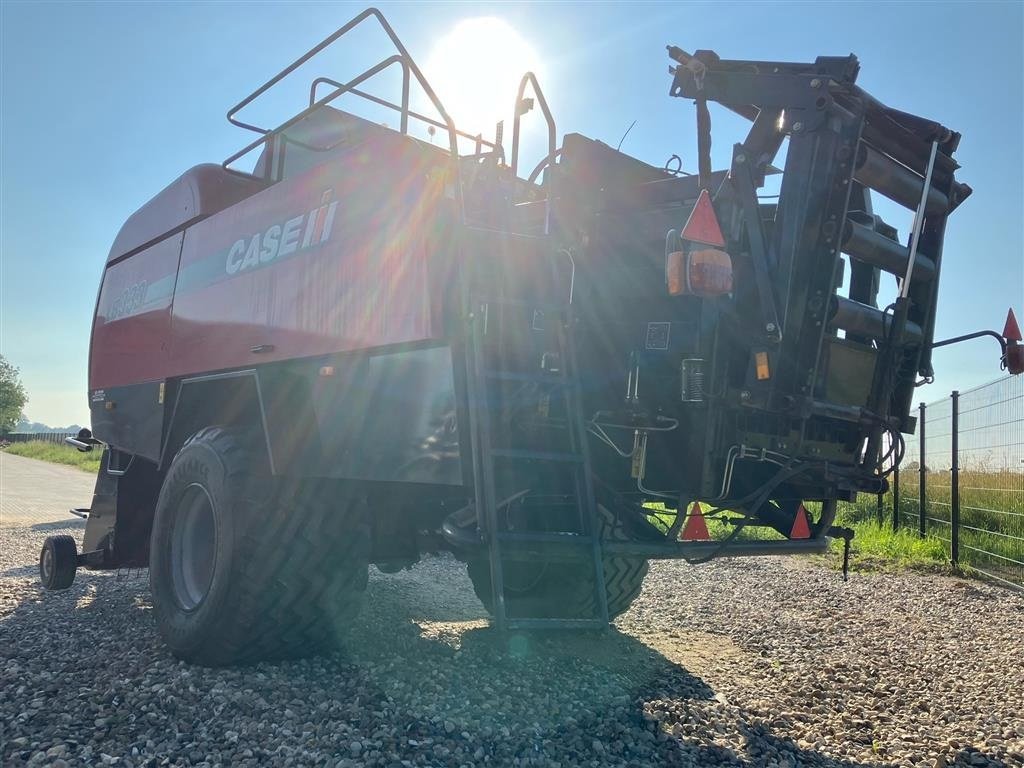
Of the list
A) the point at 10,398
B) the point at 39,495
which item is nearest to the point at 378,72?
the point at 39,495

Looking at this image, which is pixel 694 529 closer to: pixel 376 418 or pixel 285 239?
pixel 376 418

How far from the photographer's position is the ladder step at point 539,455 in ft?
11.2

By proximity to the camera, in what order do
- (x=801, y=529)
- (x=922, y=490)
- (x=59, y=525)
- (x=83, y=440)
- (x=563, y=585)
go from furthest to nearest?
(x=59, y=525)
(x=922, y=490)
(x=83, y=440)
(x=563, y=585)
(x=801, y=529)

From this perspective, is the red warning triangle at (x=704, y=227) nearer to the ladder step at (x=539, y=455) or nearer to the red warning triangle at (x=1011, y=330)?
the ladder step at (x=539, y=455)

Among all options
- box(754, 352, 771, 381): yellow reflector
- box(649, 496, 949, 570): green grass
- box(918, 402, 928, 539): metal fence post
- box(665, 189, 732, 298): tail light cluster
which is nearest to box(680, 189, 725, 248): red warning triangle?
box(665, 189, 732, 298): tail light cluster

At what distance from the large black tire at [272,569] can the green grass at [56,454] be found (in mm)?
23338

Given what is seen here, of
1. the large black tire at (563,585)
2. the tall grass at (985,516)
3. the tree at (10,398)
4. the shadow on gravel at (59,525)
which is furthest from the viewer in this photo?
the tree at (10,398)

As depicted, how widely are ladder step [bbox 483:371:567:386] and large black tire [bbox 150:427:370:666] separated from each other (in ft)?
3.50

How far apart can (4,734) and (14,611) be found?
98.8 inches

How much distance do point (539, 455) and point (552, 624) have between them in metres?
0.70

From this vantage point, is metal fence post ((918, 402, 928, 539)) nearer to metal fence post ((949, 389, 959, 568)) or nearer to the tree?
metal fence post ((949, 389, 959, 568))

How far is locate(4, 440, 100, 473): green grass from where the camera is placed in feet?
92.3

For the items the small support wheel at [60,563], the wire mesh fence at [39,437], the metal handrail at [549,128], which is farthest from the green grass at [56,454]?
the metal handrail at [549,128]

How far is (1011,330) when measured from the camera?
14.0 feet
